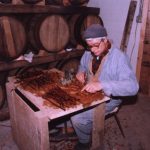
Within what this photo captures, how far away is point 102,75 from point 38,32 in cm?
139

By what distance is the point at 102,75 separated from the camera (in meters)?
2.56

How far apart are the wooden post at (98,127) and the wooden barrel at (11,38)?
64.9 inches

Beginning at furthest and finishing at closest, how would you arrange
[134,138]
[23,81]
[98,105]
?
1. [134,138]
2. [23,81]
3. [98,105]

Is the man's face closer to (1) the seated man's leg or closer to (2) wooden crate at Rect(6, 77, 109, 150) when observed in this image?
(2) wooden crate at Rect(6, 77, 109, 150)

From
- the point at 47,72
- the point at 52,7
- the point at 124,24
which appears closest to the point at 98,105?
the point at 47,72

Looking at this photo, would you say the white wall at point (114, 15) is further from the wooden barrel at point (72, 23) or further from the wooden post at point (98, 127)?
the wooden post at point (98, 127)

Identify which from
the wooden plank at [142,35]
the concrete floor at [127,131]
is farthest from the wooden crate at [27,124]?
the wooden plank at [142,35]

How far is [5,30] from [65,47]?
1.13 m

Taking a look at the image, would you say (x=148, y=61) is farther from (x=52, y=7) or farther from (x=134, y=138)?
(x=52, y=7)

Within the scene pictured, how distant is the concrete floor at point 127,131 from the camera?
9.84 ft

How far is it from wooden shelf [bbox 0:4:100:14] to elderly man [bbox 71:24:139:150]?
3.93 feet

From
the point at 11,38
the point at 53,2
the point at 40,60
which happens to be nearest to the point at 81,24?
the point at 53,2

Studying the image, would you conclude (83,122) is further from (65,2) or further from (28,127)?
(65,2)

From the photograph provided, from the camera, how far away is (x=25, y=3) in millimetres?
3420
